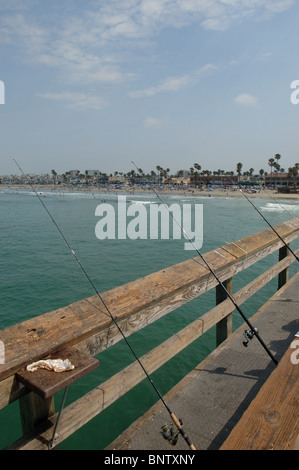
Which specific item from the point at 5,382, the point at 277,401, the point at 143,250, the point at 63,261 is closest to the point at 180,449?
the point at 277,401

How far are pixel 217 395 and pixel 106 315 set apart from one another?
5.11 feet

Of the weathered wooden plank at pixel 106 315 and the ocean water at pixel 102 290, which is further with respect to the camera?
the ocean water at pixel 102 290

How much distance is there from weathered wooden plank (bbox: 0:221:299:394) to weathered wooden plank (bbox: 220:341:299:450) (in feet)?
3.14

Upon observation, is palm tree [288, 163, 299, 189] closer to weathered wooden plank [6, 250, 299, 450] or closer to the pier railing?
weathered wooden plank [6, 250, 299, 450]

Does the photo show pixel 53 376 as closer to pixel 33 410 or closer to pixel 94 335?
pixel 33 410

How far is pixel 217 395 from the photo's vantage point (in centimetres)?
305

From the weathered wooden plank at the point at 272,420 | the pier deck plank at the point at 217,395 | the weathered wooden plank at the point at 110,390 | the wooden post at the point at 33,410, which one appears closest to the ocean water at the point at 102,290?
the pier deck plank at the point at 217,395

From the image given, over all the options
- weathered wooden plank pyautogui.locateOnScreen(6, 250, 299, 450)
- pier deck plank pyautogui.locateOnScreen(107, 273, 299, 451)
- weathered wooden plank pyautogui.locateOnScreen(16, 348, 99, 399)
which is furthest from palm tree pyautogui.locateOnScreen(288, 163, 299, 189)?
weathered wooden plank pyautogui.locateOnScreen(16, 348, 99, 399)

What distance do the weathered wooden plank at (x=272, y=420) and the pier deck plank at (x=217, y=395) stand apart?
0.04m

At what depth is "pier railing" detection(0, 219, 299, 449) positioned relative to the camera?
5.79ft

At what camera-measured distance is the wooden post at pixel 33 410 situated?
5.85 ft

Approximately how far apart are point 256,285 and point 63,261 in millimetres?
15032

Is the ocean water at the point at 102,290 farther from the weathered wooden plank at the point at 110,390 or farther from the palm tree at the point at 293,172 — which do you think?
the palm tree at the point at 293,172

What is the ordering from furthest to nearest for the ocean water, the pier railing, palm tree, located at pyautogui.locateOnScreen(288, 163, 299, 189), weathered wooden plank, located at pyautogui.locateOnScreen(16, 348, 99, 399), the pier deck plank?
1. palm tree, located at pyautogui.locateOnScreen(288, 163, 299, 189)
2. the ocean water
3. the pier deck plank
4. the pier railing
5. weathered wooden plank, located at pyautogui.locateOnScreen(16, 348, 99, 399)
